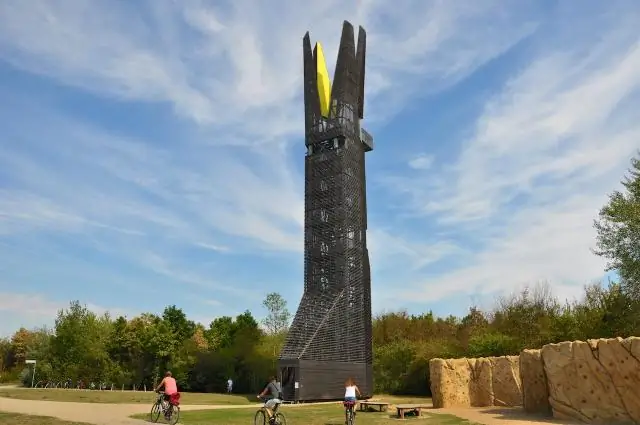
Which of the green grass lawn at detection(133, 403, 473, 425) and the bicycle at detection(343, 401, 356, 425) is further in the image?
the green grass lawn at detection(133, 403, 473, 425)

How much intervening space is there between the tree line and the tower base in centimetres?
824

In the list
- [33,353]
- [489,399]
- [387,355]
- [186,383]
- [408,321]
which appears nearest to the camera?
[489,399]

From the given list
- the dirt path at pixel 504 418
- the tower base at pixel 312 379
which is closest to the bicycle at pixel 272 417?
the dirt path at pixel 504 418

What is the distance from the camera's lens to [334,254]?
3347 centimetres

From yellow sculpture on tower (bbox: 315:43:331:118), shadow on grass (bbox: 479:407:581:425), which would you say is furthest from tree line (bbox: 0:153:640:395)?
yellow sculpture on tower (bbox: 315:43:331:118)

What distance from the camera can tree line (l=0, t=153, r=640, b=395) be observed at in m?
28.8

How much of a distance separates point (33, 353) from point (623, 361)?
52295mm

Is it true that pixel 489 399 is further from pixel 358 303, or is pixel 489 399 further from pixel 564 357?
pixel 358 303

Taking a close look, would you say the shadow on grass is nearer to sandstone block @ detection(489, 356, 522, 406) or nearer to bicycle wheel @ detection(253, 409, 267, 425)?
sandstone block @ detection(489, 356, 522, 406)

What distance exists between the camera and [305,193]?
35.6 metres

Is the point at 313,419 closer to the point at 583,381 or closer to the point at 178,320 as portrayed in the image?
the point at 583,381

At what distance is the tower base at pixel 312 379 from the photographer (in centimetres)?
2794

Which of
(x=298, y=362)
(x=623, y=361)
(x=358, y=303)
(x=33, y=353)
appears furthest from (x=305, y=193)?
(x=33, y=353)

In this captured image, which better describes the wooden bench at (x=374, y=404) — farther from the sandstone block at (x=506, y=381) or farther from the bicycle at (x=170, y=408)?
the bicycle at (x=170, y=408)
